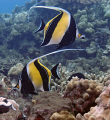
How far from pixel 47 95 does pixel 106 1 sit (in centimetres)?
1173

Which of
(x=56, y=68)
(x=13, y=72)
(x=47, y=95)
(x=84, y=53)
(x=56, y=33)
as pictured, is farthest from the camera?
(x=84, y=53)

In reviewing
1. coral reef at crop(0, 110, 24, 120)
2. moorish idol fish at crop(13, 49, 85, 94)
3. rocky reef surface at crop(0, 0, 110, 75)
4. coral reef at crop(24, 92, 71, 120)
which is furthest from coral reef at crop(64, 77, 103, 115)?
rocky reef surface at crop(0, 0, 110, 75)

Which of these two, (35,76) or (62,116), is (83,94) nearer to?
(62,116)

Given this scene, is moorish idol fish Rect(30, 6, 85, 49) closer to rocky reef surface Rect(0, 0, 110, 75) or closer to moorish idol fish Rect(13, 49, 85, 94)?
moorish idol fish Rect(13, 49, 85, 94)

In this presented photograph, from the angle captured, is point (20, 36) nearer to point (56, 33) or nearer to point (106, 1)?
point (106, 1)

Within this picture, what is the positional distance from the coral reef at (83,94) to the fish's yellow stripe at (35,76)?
2.11 feet

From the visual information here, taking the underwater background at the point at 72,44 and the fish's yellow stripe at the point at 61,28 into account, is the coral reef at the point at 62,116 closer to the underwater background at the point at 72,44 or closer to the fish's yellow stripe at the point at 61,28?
the fish's yellow stripe at the point at 61,28

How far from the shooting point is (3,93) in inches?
114

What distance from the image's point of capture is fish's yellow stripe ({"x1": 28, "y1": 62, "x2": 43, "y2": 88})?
1.45 meters

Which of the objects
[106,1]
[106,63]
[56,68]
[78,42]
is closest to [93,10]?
[106,1]

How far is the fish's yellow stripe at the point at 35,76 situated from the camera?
4.75ft

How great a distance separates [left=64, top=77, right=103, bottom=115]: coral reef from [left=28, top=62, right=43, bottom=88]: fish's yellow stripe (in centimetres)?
64

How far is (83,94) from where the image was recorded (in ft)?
6.14

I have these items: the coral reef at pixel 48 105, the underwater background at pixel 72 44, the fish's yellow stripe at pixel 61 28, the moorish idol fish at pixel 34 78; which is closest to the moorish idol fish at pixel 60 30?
the fish's yellow stripe at pixel 61 28
